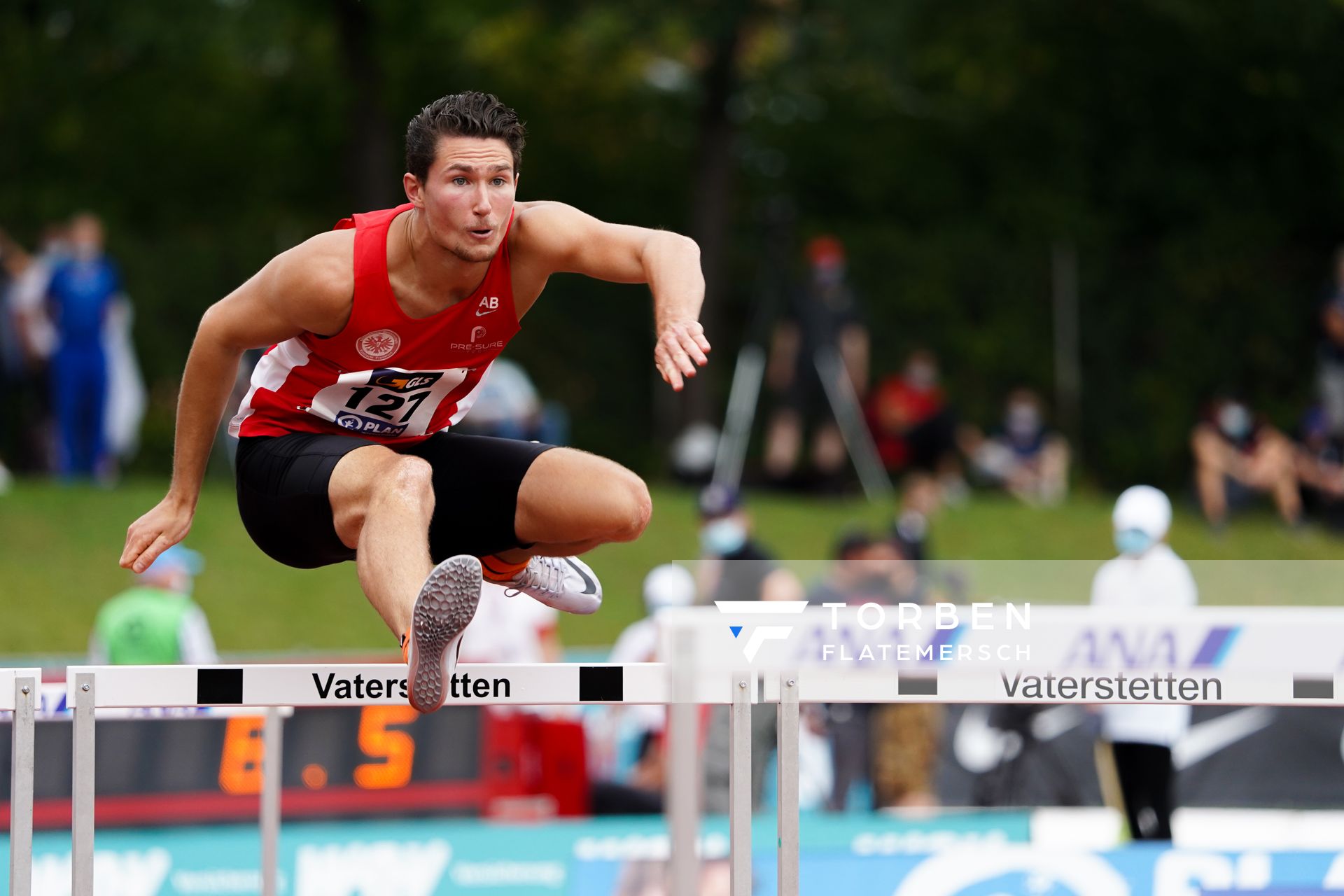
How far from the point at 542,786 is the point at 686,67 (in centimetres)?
1607

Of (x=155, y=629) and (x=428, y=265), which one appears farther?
(x=155, y=629)

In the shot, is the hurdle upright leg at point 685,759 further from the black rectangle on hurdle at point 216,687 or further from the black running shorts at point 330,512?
the black rectangle on hurdle at point 216,687

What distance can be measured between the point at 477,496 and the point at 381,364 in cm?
44

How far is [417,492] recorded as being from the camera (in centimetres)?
440

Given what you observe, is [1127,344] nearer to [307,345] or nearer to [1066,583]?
[1066,583]

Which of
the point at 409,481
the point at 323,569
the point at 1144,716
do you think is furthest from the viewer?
the point at 323,569

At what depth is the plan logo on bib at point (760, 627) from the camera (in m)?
4.82

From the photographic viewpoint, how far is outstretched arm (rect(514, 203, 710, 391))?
428 centimetres

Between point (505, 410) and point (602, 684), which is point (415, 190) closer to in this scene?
point (602, 684)

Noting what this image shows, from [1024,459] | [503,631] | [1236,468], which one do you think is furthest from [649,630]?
[1236,468]

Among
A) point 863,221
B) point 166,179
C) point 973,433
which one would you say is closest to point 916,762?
point 973,433

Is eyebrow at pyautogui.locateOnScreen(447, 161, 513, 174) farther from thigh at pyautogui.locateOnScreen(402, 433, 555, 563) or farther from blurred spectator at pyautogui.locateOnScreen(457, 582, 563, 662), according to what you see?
blurred spectator at pyautogui.locateOnScreen(457, 582, 563, 662)

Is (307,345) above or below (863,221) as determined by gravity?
below

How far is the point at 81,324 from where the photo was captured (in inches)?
517
